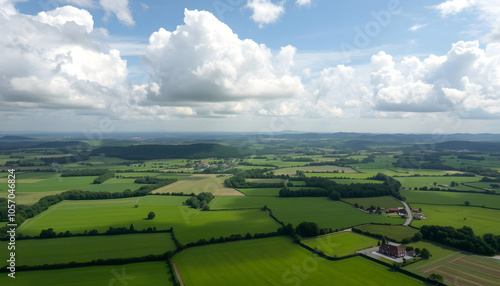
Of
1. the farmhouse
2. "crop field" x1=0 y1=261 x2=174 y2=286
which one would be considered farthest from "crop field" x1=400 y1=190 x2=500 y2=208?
"crop field" x1=0 y1=261 x2=174 y2=286

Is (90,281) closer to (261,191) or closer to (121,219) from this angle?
(121,219)

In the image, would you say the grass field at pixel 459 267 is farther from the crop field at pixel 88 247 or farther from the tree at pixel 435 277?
the crop field at pixel 88 247

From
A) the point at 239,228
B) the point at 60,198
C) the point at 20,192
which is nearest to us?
the point at 239,228

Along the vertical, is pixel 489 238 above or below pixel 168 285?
above

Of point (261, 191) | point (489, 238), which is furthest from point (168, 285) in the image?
point (261, 191)

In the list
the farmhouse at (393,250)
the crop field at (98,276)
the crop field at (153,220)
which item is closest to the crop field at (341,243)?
the farmhouse at (393,250)

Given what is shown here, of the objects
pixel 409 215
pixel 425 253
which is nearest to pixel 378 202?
pixel 409 215

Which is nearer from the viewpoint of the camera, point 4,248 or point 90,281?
point 90,281

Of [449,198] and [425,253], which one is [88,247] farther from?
[449,198]

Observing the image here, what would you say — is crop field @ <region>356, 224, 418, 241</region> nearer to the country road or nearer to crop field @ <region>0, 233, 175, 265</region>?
the country road
